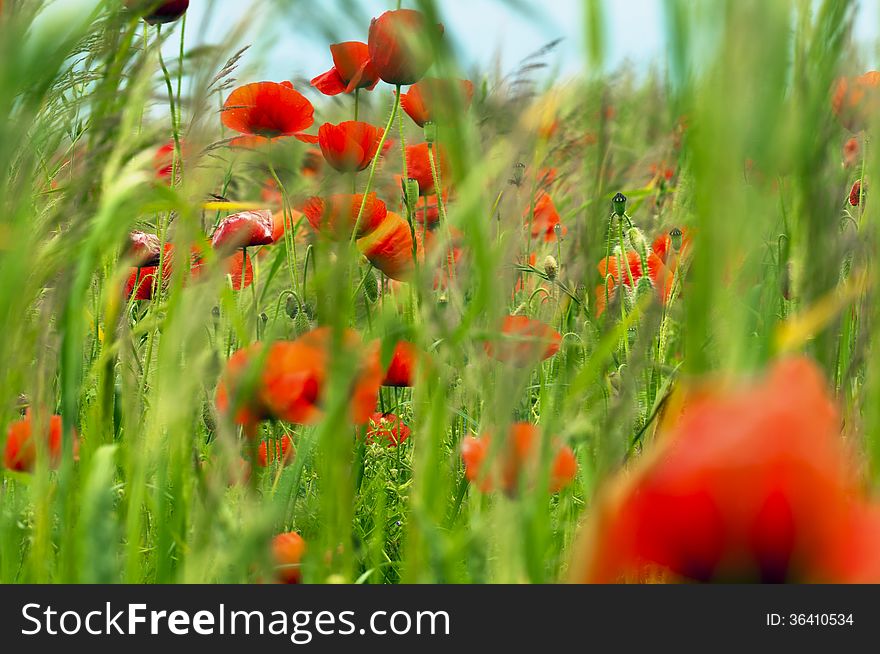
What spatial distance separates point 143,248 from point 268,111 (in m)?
0.37

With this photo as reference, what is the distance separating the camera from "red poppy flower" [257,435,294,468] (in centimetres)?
92

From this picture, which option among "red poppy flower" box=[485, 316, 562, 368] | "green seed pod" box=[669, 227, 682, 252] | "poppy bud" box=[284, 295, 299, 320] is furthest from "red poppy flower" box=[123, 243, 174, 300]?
"green seed pod" box=[669, 227, 682, 252]

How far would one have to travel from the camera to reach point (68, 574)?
52 centimetres

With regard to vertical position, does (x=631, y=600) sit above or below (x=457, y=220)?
below

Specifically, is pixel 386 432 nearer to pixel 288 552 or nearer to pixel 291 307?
pixel 291 307

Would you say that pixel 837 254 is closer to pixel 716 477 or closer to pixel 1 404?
pixel 716 477

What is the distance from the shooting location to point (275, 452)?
0.90 m

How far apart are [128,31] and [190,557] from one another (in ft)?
1.38

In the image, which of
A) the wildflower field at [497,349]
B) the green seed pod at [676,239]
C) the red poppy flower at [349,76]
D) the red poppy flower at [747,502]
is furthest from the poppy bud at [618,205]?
the red poppy flower at [747,502]

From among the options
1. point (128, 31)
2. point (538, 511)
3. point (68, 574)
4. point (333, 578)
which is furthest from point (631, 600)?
point (128, 31)

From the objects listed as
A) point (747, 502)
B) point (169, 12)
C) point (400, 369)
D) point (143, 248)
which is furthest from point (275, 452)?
point (747, 502)

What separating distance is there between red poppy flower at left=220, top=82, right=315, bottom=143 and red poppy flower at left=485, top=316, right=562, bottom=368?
0.57 meters

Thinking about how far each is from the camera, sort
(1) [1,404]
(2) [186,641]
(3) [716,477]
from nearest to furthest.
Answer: (3) [716,477], (2) [186,641], (1) [1,404]

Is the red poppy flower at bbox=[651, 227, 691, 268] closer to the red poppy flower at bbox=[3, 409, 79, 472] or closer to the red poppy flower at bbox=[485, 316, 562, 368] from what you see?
the red poppy flower at bbox=[485, 316, 562, 368]
